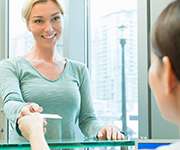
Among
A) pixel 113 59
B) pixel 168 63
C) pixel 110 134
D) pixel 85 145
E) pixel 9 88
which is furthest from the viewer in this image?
pixel 113 59

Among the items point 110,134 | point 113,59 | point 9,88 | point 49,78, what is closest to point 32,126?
point 110,134

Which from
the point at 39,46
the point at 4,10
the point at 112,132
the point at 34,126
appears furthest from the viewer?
the point at 4,10

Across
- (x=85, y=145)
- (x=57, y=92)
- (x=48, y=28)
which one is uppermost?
(x=48, y=28)

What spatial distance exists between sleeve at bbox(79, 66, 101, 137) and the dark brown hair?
88 cm

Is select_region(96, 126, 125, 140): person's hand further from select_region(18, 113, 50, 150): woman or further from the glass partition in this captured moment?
select_region(18, 113, 50, 150): woman

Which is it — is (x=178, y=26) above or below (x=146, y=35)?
below

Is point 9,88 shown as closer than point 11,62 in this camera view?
Yes

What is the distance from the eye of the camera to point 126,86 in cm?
243

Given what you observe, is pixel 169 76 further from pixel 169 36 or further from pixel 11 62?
pixel 11 62

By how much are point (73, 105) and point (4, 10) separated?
4.96 ft

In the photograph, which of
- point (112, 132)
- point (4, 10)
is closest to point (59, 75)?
point (112, 132)

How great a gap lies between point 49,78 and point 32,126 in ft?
2.35

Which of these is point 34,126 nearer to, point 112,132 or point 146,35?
point 112,132

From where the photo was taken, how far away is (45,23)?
1.71m
